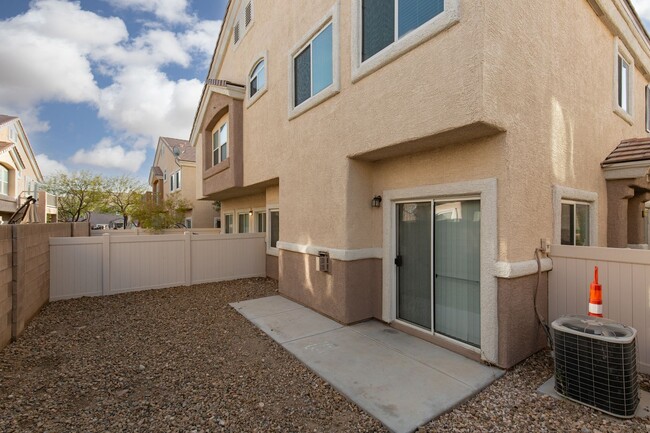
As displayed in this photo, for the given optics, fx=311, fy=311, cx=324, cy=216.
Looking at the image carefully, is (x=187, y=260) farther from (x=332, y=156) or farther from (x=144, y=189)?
(x=144, y=189)

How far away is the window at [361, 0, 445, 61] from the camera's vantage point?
15.7 ft

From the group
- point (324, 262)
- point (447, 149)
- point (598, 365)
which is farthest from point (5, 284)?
point (598, 365)

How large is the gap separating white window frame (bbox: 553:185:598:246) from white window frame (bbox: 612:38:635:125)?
2.70 m

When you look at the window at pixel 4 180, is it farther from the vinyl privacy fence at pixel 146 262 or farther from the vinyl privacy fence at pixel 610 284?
the vinyl privacy fence at pixel 610 284

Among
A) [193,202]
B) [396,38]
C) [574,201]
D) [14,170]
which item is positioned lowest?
[574,201]

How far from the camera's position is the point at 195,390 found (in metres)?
4.00

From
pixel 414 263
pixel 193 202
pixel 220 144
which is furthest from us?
pixel 193 202

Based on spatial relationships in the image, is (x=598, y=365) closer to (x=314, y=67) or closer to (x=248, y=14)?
(x=314, y=67)

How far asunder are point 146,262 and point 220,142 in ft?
20.8

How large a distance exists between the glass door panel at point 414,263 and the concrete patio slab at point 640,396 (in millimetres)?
1859

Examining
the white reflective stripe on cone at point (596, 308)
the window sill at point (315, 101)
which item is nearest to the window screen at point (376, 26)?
the window sill at point (315, 101)

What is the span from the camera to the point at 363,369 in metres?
4.52

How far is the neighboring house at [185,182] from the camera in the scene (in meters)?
23.7

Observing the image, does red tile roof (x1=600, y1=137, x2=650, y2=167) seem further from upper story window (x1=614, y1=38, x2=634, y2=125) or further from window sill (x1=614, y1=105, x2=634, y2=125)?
upper story window (x1=614, y1=38, x2=634, y2=125)
